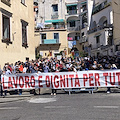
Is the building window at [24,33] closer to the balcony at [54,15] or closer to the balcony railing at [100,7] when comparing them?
the balcony railing at [100,7]

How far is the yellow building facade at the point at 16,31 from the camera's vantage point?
18.9 metres

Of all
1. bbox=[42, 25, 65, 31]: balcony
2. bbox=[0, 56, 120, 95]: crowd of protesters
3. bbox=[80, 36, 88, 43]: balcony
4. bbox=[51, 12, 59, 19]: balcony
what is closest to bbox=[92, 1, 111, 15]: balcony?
bbox=[80, 36, 88, 43]: balcony

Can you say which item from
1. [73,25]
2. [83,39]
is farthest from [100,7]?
[73,25]

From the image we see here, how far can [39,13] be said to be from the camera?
49875 mm

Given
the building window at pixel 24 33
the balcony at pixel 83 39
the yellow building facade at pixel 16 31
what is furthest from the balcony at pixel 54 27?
the building window at pixel 24 33

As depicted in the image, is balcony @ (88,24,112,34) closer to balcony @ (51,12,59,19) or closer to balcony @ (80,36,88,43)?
balcony @ (80,36,88,43)

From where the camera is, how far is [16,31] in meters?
21.0

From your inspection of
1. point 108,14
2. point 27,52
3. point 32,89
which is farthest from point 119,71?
point 108,14

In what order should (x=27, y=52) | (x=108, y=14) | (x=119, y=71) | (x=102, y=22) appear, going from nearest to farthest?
(x=119, y=71) → (x=27, y=52) → (x=108, y=14) → (x=102, y=22)

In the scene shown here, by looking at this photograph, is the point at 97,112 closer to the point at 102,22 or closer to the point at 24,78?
the point at 24,78

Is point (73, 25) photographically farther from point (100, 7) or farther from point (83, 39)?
point (100, 7)

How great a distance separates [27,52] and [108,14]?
2231 cm

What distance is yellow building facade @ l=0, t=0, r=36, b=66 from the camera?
18.9m

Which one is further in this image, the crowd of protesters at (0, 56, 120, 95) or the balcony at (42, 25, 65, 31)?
the balcony at (42, 25, 65, 31)
